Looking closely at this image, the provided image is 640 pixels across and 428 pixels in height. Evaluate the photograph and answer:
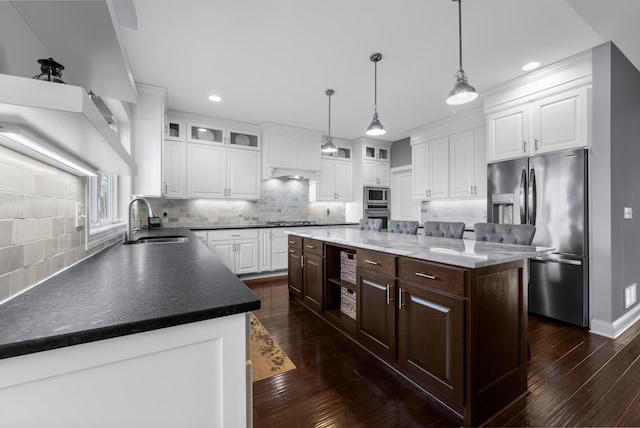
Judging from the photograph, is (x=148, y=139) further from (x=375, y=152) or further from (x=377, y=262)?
(x=375, y=152)

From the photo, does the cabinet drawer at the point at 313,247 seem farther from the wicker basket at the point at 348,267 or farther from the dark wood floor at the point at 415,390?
the dark wood floor at the point at 415,390

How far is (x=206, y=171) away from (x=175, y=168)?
0.43 meters

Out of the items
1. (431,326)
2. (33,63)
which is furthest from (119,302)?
(431,326)

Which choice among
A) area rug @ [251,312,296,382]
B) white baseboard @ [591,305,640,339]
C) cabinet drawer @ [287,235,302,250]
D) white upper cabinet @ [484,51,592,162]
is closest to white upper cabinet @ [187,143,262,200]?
cabinet drawer @ [287,235,302,250]

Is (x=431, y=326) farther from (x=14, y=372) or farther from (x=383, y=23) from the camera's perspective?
(x=383, y=23)

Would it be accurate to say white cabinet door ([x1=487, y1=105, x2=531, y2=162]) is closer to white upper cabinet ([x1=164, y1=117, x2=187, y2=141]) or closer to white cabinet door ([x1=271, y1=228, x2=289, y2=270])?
white cabinet door ([x1=271, y1=228, x2=289, y2=270])

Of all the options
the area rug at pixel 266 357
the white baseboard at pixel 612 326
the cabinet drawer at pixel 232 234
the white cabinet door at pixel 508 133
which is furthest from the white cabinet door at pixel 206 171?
the white baseboard at pixel 612 326

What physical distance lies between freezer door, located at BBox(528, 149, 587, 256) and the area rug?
279cm

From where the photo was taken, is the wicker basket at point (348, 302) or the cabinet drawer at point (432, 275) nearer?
the cabinet drawer at point (432, 275)

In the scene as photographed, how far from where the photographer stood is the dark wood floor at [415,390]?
146cm

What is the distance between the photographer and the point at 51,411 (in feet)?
1.80

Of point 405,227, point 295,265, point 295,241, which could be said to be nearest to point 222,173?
Result: point 295,241

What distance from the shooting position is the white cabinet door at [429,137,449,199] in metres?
4.45

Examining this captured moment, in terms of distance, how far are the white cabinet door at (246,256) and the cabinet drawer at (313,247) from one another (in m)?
1.63
